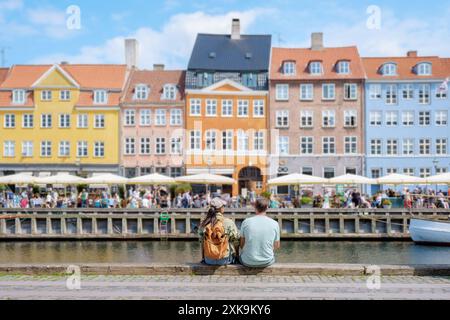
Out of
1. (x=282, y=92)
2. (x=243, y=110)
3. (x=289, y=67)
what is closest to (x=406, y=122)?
(x=282, y=92)

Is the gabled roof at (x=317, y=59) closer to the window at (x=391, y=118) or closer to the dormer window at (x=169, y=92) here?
the window at (x=391, y=118)

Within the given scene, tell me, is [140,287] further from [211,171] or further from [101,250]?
[211,171]

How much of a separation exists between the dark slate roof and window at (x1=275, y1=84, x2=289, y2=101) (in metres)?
1.80

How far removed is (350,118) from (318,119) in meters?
2.50

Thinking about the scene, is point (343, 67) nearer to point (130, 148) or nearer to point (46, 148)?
point (130, 148)

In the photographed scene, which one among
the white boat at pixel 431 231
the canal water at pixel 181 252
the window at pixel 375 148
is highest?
the window at pixel 375 148

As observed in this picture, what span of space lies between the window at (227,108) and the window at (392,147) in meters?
12.6

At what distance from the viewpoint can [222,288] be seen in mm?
9602

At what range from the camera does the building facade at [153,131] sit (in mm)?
51031

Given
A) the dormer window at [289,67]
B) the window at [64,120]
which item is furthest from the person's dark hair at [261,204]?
the window at [64,120]

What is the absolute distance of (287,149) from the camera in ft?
168

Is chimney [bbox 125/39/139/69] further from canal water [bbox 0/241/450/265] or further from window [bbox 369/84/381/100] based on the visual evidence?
canal water [bbox 0/241/450/265]
